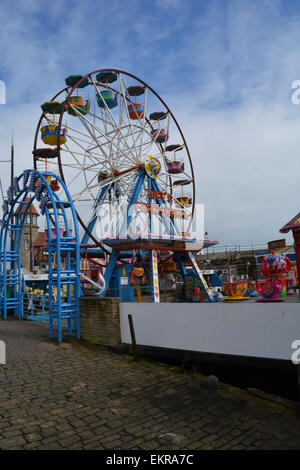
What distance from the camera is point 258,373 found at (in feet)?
30.9

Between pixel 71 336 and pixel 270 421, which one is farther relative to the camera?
pixel 71 336

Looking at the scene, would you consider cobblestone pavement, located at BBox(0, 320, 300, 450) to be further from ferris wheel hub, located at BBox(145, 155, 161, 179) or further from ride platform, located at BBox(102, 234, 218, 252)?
ferris wheel hub, located at BBox(145, 155, 161, 179)

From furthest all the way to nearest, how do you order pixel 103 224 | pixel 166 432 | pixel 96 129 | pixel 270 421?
pixel 103 224, pixel 96 129, pixel 270 421, pixel 166 432

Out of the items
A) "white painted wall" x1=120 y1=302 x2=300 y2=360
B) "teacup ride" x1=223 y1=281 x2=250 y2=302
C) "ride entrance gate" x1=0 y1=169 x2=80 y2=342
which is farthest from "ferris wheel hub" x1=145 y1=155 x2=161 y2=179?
"teacup ride" x1=223 y1=281 x2=250 y2=302

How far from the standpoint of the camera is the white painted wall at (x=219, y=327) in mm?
7629

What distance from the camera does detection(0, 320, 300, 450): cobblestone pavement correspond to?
5.26m

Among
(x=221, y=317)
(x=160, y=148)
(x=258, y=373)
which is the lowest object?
(x=258, y=373)

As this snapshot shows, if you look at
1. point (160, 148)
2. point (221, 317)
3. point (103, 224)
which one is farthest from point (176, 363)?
point (160, 148)

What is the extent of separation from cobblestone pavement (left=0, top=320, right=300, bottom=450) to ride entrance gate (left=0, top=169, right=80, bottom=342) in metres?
2.68

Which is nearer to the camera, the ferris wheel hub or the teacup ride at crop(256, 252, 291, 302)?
the teacup ride at crop(256, 252, 291, 302)

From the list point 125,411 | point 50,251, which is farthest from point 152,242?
point 125,411

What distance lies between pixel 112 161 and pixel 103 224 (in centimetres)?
376

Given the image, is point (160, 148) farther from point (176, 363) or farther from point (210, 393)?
point (210, 393)

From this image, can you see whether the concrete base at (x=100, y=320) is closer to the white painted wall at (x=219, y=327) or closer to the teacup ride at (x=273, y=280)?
the white painted wall at (x=219, y=327)
